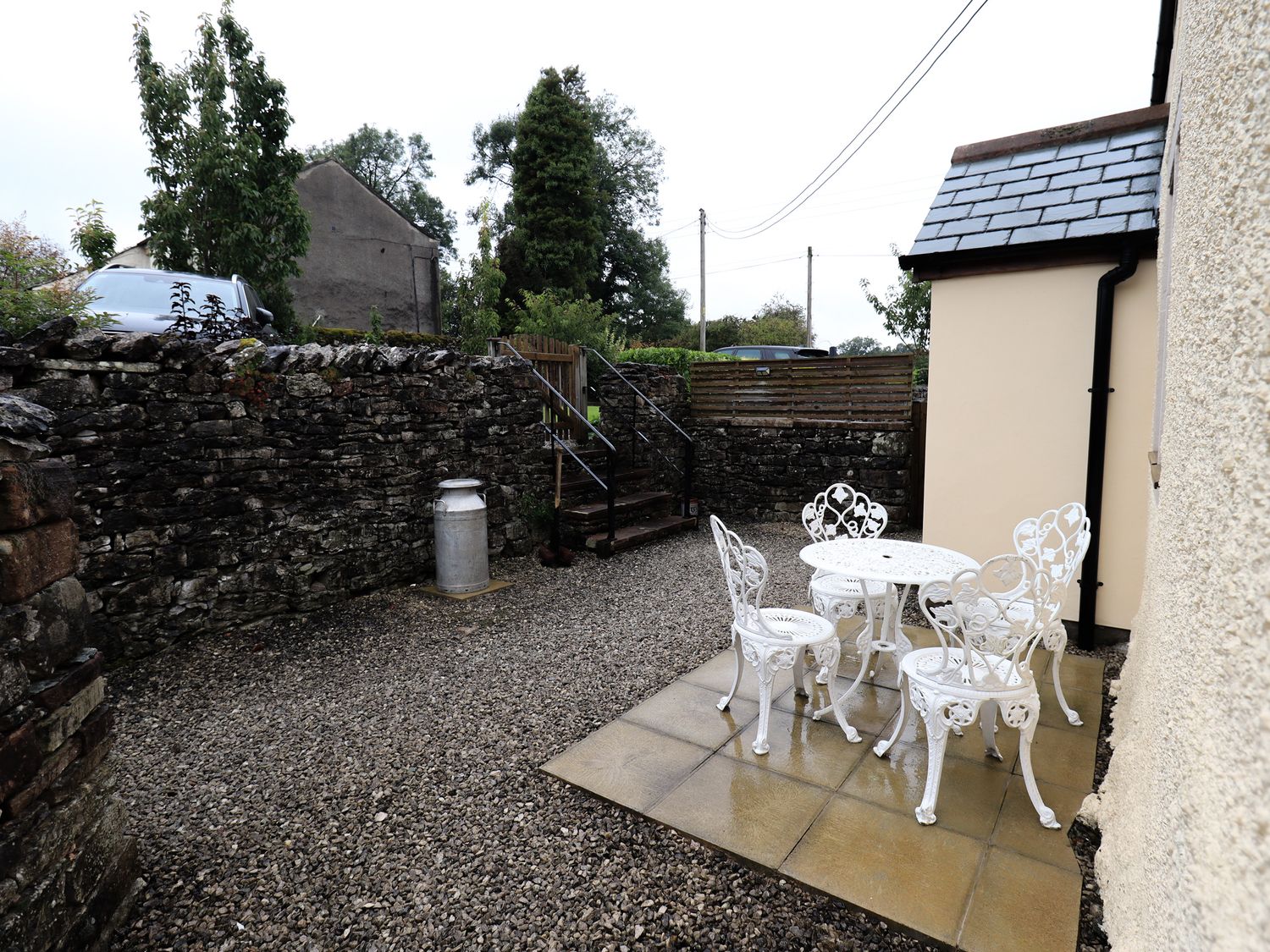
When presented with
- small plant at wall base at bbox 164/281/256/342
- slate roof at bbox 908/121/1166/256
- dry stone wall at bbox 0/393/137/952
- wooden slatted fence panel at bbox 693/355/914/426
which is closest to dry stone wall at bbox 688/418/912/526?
wooden slatted fence panel at bbox 693/355/914/426

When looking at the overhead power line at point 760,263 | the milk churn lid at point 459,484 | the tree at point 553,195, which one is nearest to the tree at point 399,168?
the tree at point 553,195

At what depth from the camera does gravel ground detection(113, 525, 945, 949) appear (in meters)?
2.09

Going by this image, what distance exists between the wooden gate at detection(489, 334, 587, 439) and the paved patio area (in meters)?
4.50

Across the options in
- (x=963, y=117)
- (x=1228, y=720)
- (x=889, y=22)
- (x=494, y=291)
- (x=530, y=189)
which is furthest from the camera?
(x=530, y=189)

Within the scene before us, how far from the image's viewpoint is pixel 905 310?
13086 mm

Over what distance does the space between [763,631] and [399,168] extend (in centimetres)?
3614

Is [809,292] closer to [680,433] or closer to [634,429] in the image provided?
[680,433]

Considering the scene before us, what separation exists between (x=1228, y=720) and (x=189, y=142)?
40.8 ft

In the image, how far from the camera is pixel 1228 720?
807 millimetres

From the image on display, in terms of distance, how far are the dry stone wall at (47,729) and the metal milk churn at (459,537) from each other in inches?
138

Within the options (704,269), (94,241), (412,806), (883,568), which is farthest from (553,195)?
(412,806)

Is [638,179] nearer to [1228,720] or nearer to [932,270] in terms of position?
[932,270]

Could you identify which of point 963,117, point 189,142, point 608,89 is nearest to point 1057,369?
point 963,117

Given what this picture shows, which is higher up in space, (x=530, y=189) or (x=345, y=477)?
(x=530, y=189)
